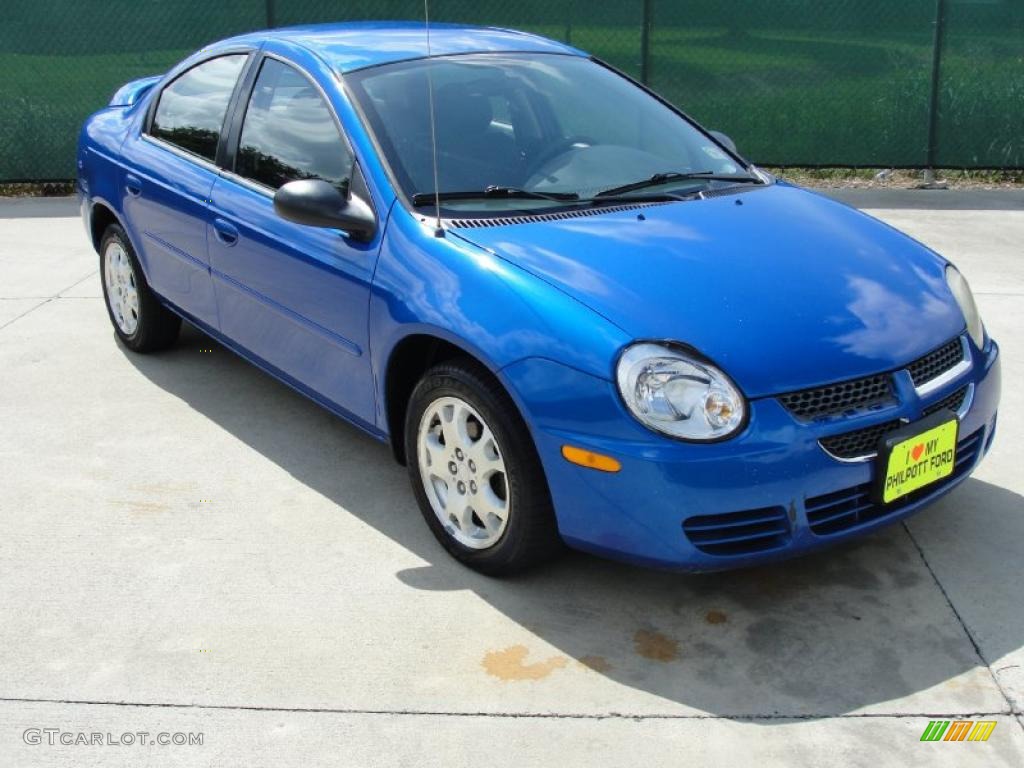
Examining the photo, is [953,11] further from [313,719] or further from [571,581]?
[313,719]

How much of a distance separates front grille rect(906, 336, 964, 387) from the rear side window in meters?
2.87

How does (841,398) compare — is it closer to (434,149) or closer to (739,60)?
(434,149)

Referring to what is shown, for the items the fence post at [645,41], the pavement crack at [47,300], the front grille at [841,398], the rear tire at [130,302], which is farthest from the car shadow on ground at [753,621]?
the fence post at [645,41]

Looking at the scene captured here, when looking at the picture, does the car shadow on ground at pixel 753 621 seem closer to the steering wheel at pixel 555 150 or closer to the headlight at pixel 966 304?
the headlight at pixel 966 304

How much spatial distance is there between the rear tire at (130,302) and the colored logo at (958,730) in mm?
3940

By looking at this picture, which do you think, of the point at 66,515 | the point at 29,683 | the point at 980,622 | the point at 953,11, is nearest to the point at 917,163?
the point at 953,11

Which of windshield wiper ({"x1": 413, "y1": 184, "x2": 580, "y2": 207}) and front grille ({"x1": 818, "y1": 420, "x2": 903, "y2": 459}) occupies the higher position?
windshield wiper ({"x1": 413, "y1": 184, "x2": 580, "y2": 207})

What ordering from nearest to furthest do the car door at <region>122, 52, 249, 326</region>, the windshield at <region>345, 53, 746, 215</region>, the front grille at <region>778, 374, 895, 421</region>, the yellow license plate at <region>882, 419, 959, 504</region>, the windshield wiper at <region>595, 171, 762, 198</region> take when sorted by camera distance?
the front grille at <region>778, 374, 895, 421</region> → the yellow license plate at <region>882, 419, 959, 504</region> → the windshield at <region>345, 53, 746, 215</region> → the windshield wiper at <region>595, 171, 762, 198</region> → the car door at <region>122, 52, 249, 326</region>

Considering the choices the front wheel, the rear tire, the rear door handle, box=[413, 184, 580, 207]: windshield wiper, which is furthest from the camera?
the rear tire

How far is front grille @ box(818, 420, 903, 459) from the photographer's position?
3.35 meters

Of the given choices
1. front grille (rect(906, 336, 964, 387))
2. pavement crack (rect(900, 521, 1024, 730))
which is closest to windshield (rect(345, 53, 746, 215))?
front grille (rect(906, 336, 964, 387))

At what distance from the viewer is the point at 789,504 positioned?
3.32 m

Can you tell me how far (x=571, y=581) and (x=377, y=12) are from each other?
287 inches

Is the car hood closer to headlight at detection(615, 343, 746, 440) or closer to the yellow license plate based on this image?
headlight at detection(615, 343, 746, 440)
